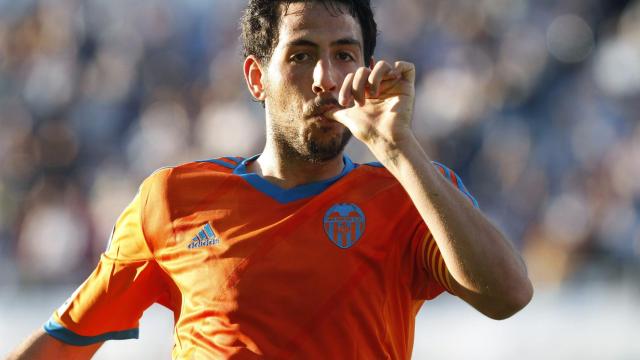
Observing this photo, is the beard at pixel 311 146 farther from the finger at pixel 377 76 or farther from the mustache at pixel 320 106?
the finger at pixel 377 76

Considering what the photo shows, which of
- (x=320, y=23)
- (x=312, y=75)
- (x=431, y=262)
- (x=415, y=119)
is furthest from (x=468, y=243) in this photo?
(x=415, y=119)

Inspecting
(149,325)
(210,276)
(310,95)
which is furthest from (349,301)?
(149,325)

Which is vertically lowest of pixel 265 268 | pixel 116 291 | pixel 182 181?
pixel 116 291

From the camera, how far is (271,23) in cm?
373

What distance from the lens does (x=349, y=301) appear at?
10.2ft

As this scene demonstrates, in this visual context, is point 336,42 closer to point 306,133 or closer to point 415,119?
point 306,133

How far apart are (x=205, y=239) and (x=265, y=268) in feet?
0.90

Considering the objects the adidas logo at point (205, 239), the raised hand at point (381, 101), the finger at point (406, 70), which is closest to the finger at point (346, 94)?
the raised hand at point (381, 101)

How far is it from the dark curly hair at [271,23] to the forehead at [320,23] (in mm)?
14

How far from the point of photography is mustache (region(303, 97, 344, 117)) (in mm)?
3303

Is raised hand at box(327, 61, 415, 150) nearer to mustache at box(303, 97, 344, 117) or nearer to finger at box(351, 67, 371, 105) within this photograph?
finger at box(351, 67, 371, 105)

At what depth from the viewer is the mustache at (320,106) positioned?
330 cm

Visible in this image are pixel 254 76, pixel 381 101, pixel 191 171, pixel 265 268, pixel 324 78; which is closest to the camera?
→ pixel 381 101

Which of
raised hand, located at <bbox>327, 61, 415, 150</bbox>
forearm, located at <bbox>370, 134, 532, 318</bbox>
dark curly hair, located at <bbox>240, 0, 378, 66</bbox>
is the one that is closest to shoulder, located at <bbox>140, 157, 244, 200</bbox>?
dark curly hair, located at <bbox>240, 0, 378, 66</bbox>
